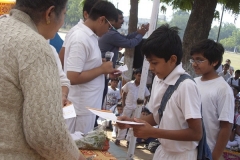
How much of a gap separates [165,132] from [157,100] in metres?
0.25

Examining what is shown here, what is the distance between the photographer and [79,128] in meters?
3.02

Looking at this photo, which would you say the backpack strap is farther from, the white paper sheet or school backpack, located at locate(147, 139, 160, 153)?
school backpack, located at locate(147, 139, 160, 153)

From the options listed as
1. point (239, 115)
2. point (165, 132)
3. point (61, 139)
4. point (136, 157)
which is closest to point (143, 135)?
point (165, 132)

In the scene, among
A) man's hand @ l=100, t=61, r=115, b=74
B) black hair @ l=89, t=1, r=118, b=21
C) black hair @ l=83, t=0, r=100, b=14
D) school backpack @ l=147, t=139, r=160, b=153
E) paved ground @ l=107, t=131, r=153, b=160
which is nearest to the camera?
man's hand @ l=100, t=61, r=115, b=74

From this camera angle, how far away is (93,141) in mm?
2598

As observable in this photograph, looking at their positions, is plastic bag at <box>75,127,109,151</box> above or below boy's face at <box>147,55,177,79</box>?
below

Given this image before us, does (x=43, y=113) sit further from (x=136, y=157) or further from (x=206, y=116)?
(x=136, y=157)

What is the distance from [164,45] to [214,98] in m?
0.72

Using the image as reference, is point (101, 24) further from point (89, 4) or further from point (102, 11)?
point (89, 4)

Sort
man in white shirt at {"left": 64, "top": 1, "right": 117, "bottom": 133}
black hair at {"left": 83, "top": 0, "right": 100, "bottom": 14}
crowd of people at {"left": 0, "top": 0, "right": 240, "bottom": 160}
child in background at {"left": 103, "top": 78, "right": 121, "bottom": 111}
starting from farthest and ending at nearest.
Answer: child in background at {"left": 103, "top": 78, "right": 121, "bottom": 111} → black hair at {"left": 83, "top": 0, "right": 100, "bottom": 14} → man in white shirt at {"left": 64, "top": 1, "right": 117, "bottom": 133} → crowd of people at {"left": 0, "top": 0, "right": 240, "bottom": 160}

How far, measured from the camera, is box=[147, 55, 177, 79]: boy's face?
84.4 inches

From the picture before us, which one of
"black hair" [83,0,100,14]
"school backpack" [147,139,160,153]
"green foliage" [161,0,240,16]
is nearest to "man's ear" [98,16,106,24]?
"black hair" [83,0,100,14]

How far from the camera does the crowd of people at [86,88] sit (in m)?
1.25

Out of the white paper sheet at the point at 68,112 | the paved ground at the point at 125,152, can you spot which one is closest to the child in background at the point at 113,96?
the paved ground at the point at 125,152
